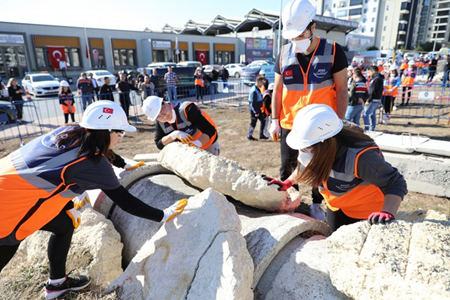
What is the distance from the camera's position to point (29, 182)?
200 centimetres

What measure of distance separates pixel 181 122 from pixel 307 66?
1.66 m

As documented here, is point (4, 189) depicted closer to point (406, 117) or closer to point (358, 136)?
point (358, 136)

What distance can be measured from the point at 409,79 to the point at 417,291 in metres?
13.1

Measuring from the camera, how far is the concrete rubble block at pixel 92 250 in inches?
105

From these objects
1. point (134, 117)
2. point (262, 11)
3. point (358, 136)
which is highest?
point (262, 11)

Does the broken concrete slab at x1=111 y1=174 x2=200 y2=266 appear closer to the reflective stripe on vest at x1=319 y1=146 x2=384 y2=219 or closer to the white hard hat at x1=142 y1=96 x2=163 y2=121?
the white hard hat at x1=142 y1=96 x2=163 y2=121

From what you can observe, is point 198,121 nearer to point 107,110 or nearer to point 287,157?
point 287,157

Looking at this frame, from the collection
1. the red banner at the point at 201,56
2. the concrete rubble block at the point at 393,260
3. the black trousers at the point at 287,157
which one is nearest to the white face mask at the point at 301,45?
the black trousers at the point at 287,157

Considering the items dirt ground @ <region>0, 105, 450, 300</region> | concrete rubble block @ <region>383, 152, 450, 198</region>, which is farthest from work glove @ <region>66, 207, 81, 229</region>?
concrete rubble block @ <region>383, 152, 450, 198</region>

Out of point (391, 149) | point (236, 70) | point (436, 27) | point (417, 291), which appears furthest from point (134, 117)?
point (436, 27)

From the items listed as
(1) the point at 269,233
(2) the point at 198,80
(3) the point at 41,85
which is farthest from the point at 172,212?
(3) the point at 41,85

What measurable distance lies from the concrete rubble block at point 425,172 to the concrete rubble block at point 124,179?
3.40m

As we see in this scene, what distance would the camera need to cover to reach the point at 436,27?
2916 inches

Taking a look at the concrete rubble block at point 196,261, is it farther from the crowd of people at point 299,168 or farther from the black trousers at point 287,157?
the black trousers at point 287,157
